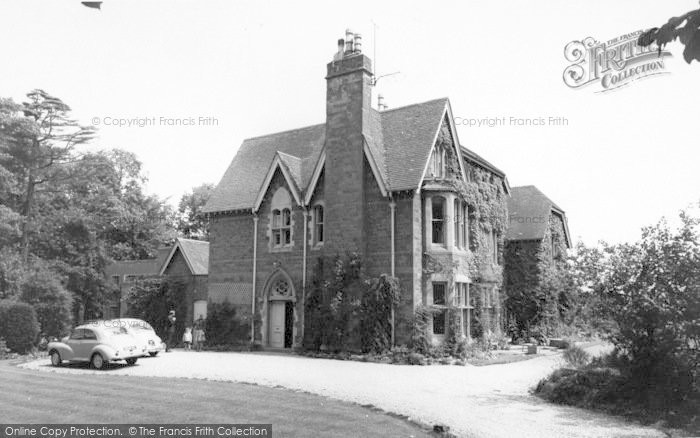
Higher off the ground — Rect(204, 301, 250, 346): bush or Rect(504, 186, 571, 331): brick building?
Rect(504, 186, 571, 331): brick building

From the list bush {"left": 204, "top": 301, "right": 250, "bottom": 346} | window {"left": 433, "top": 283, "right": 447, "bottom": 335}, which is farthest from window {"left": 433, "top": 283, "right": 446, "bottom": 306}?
bush {"left": 204, "top": 301, "right": 250, "bottom": 346}

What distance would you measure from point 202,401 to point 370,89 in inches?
684

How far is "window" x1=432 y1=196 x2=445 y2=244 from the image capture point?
25.1m

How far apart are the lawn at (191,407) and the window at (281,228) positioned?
12.5 meters

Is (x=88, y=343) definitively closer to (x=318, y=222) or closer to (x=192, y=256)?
(x=318, y=222)

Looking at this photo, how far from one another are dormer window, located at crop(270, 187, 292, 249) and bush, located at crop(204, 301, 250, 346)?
4.21 m

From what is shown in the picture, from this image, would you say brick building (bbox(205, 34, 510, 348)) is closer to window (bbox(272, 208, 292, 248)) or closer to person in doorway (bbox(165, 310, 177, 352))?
window (bbox(272, 208, 292, 248))

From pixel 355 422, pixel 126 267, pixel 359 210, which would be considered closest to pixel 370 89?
pixel 359 210

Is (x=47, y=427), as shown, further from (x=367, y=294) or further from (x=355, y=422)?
(x=367, y=294)

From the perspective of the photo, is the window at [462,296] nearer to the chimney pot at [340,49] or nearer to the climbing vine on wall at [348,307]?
the climbing vine on wall at [348,307]

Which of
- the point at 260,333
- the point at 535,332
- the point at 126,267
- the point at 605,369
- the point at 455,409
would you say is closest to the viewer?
the point at 455,409

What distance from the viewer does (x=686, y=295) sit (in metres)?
12.8

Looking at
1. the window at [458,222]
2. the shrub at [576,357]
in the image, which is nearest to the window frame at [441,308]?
the window at [458,222]

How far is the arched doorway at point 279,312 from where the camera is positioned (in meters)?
28.0
